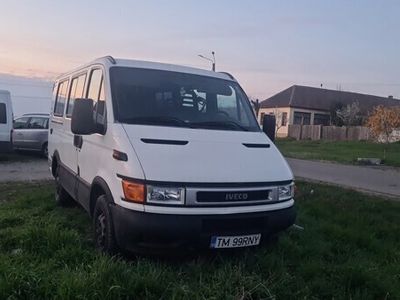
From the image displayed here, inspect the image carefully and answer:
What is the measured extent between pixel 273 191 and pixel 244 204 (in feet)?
1.29

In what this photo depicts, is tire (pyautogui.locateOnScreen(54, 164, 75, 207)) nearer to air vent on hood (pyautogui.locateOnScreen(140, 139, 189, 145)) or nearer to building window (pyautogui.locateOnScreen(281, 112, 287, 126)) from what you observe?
air vent on hood (pyautogui.locateOnScreen(140, 139, 189, 145))

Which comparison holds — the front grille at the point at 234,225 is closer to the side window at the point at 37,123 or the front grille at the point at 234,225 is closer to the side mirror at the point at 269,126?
the side mirror at the point at 269,126

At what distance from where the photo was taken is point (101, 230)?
476 centimetres

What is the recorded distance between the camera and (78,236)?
5.16m

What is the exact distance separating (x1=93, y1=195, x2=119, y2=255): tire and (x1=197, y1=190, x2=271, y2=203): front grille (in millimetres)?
958

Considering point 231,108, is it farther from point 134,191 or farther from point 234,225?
point 134,191

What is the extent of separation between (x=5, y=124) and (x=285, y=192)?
11.8 metres

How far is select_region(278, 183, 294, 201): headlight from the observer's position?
15.6 ft

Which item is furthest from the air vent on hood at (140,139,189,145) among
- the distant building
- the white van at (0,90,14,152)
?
the distant building

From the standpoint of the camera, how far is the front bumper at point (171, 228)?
4.11m

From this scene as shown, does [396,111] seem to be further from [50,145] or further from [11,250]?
[11,250]

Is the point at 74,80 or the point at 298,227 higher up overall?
the point at 74,80

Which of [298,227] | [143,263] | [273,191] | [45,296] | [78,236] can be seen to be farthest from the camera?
[298,227]

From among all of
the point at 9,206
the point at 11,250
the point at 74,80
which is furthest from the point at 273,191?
the point at 9,206
